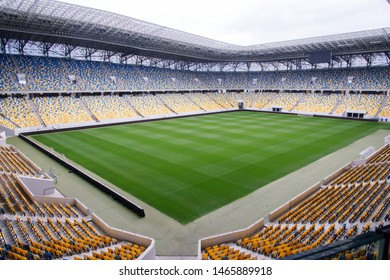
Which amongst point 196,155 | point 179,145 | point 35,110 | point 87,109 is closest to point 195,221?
point 196,155

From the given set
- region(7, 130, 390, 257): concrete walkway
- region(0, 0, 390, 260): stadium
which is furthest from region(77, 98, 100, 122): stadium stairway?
region(7, 130, 390, 257): concrete walkway

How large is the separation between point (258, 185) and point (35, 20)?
115 ft

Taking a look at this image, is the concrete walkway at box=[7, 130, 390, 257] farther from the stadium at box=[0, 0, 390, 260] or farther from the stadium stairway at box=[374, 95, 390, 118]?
the stadium stairway at box=[374, 95, 390, 118]

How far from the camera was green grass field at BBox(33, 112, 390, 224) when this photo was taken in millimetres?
17906

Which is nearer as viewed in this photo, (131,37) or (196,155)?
(196,155)

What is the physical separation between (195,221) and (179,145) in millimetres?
16068

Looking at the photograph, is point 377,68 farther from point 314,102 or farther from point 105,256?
point 105,256

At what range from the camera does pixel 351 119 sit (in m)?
49.8

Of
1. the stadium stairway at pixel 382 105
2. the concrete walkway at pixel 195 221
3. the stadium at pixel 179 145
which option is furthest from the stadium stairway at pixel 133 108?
the stadium stairway at pixel 382 105

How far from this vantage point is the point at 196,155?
2614 centimetres

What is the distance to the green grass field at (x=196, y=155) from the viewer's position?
1791 centimetres

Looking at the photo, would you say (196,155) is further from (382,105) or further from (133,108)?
(382,105)

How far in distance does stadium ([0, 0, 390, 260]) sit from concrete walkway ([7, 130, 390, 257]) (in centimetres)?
10
